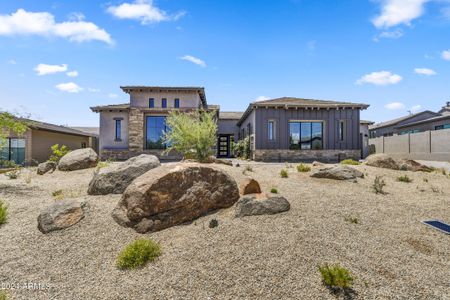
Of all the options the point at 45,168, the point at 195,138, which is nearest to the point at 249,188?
the point at 195,138

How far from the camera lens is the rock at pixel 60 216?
4.59 m

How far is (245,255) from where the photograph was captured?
3.76 meters

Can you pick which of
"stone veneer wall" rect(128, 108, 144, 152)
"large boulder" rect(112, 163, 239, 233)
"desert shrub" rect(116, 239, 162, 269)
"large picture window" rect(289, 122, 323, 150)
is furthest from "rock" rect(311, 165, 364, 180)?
"stone veneer wall" rect(128, 108, 144, 152)

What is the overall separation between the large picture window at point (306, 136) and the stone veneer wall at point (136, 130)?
453 inches

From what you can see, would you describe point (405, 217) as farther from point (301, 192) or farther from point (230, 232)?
point (230, 232)

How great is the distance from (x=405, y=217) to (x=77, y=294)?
6.43 metres

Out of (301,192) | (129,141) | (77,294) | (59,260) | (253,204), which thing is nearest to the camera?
(77,294)

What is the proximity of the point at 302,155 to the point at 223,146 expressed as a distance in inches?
388

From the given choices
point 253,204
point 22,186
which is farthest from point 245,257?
point 22,186

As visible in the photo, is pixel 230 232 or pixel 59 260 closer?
pixel 59 260

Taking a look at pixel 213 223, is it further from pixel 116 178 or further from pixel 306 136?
pixel 306 136

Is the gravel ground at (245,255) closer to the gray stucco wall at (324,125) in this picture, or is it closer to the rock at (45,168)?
the rock at (45,168)

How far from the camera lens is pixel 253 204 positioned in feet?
16.7

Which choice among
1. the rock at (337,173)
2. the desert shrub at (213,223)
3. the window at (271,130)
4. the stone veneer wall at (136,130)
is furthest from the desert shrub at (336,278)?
the stone veneer wall at (136,130)
